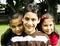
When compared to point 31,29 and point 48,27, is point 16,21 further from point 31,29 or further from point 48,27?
point 48,27

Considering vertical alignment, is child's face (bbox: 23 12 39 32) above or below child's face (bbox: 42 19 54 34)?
above

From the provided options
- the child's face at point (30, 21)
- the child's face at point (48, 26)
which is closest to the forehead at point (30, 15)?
the child's face at point (30, 21)

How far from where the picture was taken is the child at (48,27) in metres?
2.31

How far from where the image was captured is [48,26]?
2.32 m

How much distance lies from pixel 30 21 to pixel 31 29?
69mm

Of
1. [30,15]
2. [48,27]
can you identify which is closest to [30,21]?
[30,15]

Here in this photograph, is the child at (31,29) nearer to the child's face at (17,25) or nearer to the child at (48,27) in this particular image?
the child's face at (17,25)

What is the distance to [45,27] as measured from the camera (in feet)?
7.68

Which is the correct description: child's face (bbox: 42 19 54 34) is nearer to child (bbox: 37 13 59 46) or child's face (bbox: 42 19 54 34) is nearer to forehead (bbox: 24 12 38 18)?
child (bbox: 37 13 59 46)

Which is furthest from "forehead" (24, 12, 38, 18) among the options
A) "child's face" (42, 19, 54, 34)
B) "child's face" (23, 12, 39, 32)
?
"child's face" (42, 19, 54, 34)

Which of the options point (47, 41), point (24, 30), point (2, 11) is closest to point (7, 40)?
point (24, 30)

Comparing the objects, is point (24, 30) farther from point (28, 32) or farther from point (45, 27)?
point (45, 27)

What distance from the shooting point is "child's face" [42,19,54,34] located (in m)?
2.30

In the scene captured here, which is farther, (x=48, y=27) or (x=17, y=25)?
(x=48, y=27)
